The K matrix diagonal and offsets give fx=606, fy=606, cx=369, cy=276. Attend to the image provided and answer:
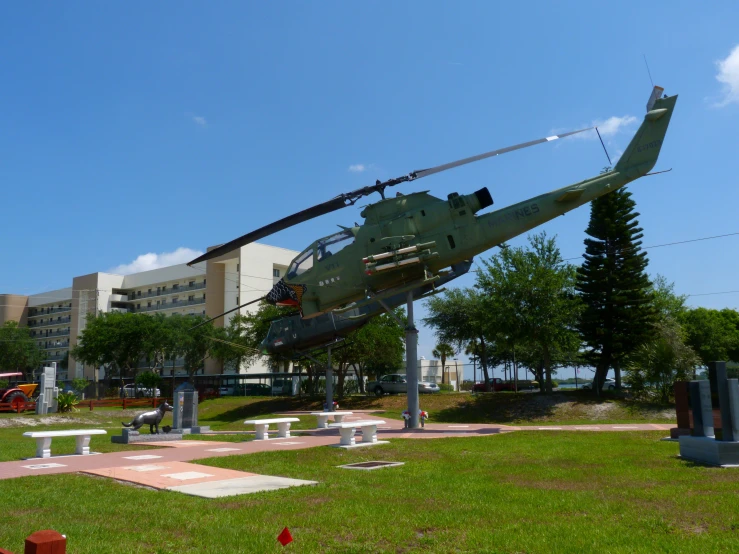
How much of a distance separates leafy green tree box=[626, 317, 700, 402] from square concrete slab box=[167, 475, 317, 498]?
2404 centimetres

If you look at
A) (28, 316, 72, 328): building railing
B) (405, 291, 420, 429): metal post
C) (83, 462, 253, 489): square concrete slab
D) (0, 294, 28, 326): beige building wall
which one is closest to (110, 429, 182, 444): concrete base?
(83, 462, 253, 489): square concrete slab

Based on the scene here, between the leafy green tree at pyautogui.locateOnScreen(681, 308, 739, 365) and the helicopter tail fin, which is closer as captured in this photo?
the helicopter tail fin

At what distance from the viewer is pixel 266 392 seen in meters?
51.1

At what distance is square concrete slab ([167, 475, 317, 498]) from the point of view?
860 cm

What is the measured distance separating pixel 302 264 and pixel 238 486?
1237 centimetres

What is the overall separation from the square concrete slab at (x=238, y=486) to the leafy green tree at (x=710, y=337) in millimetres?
41391

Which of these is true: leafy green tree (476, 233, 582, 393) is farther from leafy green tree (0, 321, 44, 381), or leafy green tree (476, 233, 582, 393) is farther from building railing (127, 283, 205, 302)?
leafy green tree (0, 321, 44, 381)

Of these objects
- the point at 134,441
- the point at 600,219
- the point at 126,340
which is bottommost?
the point at 134,441

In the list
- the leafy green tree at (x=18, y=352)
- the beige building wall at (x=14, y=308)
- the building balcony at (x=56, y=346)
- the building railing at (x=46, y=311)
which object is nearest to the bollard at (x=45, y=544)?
the leafy green tree at (x=18, y=352)

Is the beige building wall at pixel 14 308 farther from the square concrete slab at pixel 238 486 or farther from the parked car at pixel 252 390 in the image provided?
the square concrete slab at pixel 238 486

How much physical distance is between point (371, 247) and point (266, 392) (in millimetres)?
34705

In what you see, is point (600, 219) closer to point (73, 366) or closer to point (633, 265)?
point (633, 265)

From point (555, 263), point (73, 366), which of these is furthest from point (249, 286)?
point (555, 263)

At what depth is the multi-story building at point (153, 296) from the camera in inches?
2938
